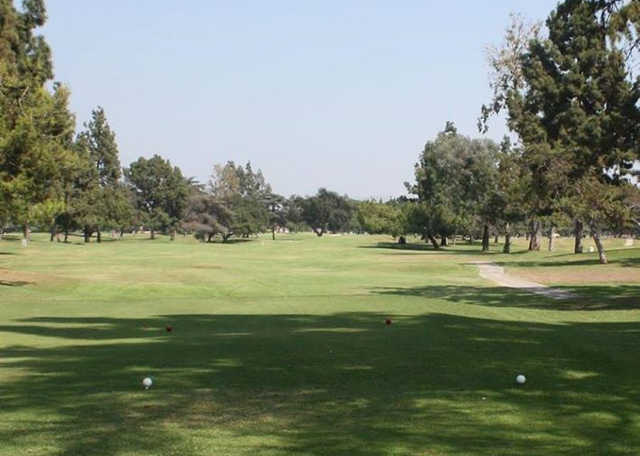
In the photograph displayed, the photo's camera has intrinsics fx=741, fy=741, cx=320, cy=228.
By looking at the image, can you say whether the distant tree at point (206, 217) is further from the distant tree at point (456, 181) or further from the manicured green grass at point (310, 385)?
the manicured green grass at point (310, 385)

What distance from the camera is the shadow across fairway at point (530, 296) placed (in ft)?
109

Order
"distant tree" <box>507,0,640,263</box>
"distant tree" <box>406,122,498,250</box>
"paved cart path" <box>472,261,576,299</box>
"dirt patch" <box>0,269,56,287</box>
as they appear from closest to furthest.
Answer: "dirt patch" <box>0,269,56,287</box> < "paved cart path" <box>472,261,576,299</box> < "distant tree" <box>507,0,640,263</box> < "distant tree" <box>406,122,498,250</box>

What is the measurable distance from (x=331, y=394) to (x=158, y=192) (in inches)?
5872

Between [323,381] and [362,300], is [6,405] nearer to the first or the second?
[323,381]

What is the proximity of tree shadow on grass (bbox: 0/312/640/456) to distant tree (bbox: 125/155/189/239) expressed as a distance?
13980 centimetres

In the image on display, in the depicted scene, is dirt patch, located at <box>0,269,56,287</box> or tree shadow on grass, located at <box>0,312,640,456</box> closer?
tree shadow on grass, located at <box>0,312,640,456</box>

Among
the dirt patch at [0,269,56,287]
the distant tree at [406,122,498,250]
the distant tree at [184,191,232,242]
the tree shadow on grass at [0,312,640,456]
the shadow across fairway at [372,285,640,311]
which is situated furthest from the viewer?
the distant tree at [184,191,232,242]

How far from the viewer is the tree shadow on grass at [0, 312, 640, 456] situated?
25.4 feet

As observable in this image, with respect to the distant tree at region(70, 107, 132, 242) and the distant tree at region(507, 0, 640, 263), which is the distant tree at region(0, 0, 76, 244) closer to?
the distant tree at region(507, 0, 640, 263)

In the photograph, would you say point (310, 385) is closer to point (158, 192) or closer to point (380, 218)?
point (380, 218)

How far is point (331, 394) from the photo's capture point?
10102 millimetres

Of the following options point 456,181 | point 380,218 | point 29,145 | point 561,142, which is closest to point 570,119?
point 561,142

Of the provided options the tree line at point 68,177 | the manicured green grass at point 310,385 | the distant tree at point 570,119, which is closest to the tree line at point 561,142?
the distant tree at point 570,119

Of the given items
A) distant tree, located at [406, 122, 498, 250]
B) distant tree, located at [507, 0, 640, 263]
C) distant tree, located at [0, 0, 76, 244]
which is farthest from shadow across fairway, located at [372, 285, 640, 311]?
distant tree, located at [406, 122, 498, 250]
